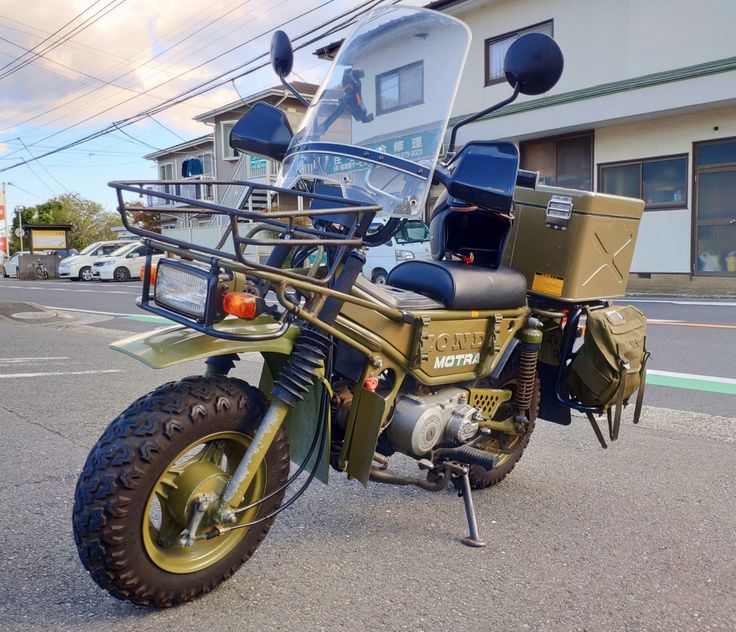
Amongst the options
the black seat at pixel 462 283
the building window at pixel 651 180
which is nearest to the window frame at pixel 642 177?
the building window at pixel 651 180

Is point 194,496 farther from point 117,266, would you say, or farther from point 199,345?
point 117,266

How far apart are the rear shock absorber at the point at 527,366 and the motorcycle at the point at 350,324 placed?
1cm

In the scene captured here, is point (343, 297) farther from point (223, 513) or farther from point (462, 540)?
point (462, 540)

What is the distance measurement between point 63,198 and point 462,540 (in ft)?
230

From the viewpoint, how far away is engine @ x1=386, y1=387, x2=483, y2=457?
288cm

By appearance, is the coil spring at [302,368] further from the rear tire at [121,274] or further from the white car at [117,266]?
the rear tire at [121,274]

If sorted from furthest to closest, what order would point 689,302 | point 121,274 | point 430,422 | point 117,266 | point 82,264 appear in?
point 82,264
point 121,274
point 117,266
point 689,302
point 430,422

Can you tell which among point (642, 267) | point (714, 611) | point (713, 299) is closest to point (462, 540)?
point (714, 611)

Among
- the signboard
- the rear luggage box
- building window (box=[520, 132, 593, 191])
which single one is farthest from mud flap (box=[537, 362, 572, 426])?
the signboard

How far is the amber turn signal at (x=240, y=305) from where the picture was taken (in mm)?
2309

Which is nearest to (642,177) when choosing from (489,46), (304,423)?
(489,46)

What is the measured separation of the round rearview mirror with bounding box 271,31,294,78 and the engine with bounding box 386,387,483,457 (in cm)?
158

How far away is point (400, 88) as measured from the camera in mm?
2965

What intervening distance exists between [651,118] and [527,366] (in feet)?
53.5
